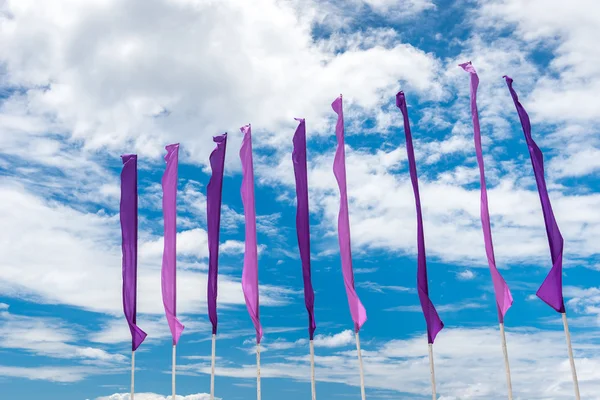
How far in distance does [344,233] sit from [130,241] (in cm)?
1186

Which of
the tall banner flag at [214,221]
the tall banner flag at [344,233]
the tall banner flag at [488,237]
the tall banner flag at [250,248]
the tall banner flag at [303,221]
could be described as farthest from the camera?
the tall banner flag at [214,221]

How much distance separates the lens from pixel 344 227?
3791cm

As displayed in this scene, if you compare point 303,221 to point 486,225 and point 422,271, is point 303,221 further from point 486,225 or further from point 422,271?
point 486,225

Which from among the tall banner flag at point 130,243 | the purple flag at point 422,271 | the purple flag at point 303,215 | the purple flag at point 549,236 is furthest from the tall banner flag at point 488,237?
the tall banner flag at point 130,243

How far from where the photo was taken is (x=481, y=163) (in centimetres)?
3716

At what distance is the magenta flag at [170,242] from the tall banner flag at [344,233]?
30.6 ft

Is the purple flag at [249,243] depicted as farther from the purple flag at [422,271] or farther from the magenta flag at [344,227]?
the purple flag at [422,271]

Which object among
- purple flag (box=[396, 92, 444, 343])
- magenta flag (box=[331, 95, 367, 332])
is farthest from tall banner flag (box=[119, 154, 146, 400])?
purple flag (box=[396, 92, 444, 343])

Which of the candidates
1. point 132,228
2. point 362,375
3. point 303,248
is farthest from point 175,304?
point 362,375

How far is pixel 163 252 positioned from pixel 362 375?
41.9ft

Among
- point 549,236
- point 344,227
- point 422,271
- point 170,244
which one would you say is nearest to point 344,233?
point 344,227

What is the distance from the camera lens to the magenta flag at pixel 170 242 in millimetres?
39094

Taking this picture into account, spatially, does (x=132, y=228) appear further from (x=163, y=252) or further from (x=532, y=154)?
(x=532, y=154)

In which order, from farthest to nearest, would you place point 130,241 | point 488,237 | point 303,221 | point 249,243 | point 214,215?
point 130,241, point 214,215, point 249,243, point 303,221, point 488,237
